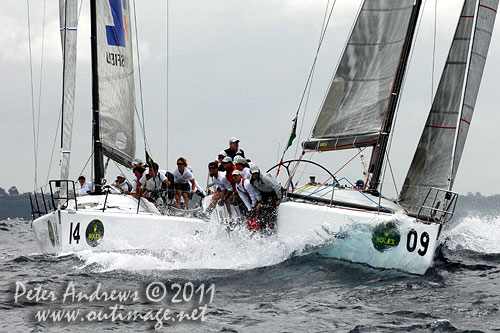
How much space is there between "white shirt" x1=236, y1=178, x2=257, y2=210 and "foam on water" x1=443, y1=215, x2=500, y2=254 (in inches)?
160

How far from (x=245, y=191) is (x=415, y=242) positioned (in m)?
2.67

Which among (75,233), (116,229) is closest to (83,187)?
(75,233)

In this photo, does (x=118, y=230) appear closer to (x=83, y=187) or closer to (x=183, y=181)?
(x=183, y=181)

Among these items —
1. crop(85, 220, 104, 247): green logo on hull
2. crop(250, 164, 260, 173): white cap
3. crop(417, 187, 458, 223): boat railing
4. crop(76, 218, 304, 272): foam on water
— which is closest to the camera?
crop(417, 187, 458, 223): boat railing

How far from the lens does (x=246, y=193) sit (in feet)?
33.2

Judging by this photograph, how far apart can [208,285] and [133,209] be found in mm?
3509

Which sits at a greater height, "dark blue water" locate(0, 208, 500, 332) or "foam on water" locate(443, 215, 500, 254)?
"foam on water" locate(443, 215, 500, 254)

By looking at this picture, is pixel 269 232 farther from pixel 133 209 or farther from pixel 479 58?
pixel 479 58

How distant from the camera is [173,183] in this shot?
12117 millimetres

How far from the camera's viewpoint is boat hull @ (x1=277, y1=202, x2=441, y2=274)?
8.59m

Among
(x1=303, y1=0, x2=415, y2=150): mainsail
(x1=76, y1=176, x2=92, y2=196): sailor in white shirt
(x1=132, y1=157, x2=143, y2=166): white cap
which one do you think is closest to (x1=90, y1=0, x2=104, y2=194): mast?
(x1=132, y1=157, x2=143, y2=166): white cap

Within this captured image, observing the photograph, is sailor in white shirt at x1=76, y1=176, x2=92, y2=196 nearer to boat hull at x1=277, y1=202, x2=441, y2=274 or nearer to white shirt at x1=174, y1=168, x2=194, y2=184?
white shirt at x1=174, y1=168, x2=194, y2=184

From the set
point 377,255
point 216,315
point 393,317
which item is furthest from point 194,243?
point 393,317

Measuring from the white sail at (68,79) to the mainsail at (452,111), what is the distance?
19.3 feet
